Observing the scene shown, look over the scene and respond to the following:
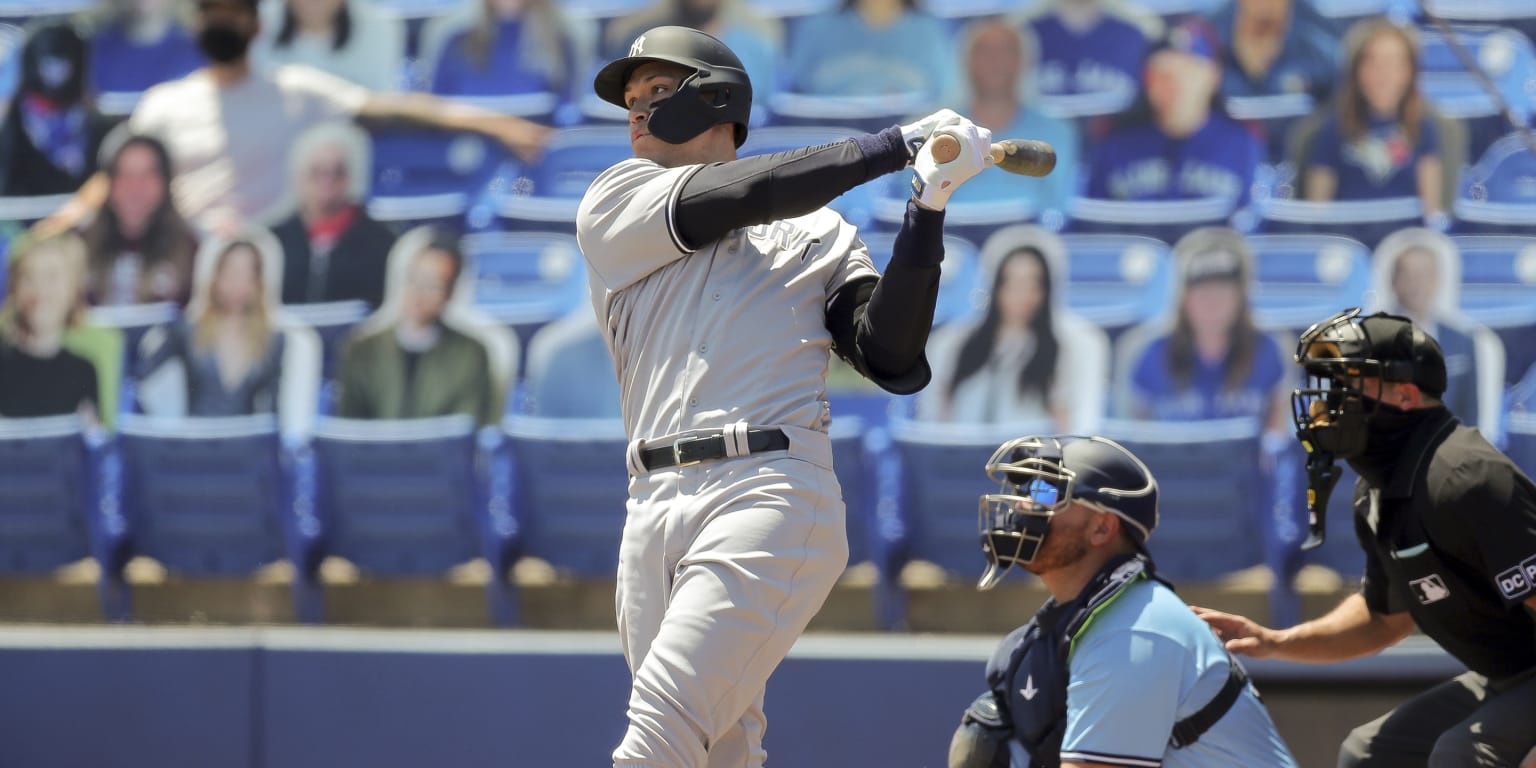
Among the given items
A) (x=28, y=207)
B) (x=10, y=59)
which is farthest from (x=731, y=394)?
(x=10, y=59)

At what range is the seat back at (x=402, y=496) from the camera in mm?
4680

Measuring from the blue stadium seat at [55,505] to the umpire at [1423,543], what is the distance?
132 inches

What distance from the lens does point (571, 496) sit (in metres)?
4.70

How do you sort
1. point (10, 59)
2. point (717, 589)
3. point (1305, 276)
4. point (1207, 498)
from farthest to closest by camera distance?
point (10, 59), point (1305, 276), point (1207, 498), point (717, 589)

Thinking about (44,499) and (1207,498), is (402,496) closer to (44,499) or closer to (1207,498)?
(44,499)

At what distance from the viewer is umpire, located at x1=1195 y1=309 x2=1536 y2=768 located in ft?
8.21

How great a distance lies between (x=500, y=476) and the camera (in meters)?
4.73

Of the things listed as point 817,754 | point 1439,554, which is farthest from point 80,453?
point 1439,554

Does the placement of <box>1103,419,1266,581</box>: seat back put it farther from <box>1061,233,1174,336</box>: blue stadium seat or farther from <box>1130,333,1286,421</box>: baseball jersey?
<box>1061,233,1174,336</box>: blue stadium seat

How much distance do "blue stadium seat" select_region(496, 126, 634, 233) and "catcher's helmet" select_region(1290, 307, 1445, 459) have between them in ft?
10.5

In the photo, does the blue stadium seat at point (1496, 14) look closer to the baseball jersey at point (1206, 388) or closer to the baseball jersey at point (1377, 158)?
the baseball jersey at point (1377, 158)

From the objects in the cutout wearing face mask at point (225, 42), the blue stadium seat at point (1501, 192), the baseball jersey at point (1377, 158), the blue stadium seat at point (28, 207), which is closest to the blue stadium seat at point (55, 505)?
the blue stadium seat at point (28, 207)

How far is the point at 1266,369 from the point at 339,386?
2844mm

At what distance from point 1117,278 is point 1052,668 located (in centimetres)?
→ 295
